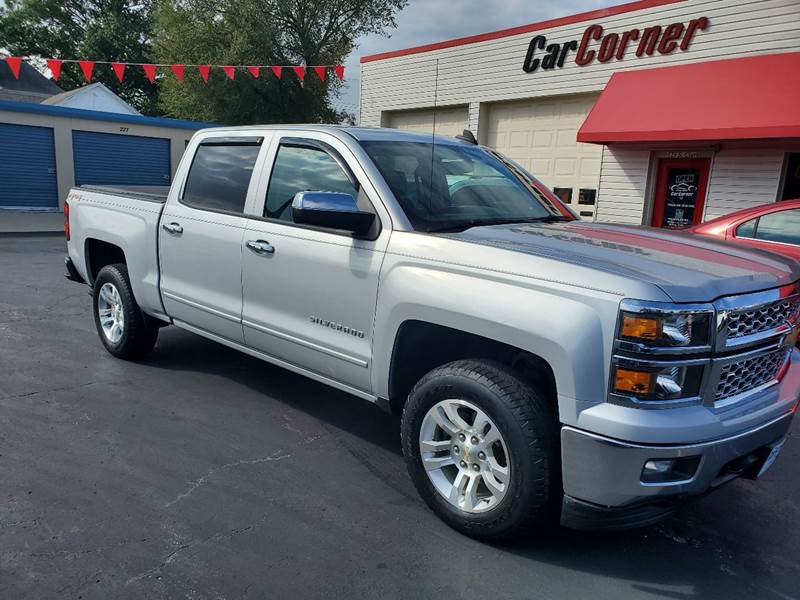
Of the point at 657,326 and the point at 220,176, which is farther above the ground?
the point at 220,176

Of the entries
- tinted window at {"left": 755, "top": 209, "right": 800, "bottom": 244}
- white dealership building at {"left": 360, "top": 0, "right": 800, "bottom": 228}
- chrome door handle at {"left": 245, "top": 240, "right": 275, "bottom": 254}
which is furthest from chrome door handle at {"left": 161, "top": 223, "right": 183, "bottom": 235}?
tinted window at {"left": 755, "top": 209, "right": 800, "bottom": 244}

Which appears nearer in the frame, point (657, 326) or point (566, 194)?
point (657, 326)

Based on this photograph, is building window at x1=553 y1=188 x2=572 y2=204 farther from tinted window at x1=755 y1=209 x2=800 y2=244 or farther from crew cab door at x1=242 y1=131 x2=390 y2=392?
crew cab door at x1=242 y1=131 x2=390 y2=392

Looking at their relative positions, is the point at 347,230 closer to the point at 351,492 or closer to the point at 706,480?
the point at 351,492

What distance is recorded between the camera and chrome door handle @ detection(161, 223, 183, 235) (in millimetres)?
4605

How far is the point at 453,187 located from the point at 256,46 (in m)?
25.7

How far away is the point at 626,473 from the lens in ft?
7.98

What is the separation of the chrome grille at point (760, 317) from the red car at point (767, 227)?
354 cm

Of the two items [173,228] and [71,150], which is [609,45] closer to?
[173,228]

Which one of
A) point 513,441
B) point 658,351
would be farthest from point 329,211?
point 658,351

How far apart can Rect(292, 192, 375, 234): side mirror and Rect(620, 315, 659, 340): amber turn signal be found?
1.44m

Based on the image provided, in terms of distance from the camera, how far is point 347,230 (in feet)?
11.1

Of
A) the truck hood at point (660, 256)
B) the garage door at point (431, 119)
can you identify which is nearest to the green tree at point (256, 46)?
the garage door at point (431, 119)

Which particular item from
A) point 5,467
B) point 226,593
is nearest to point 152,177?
point 5,467
